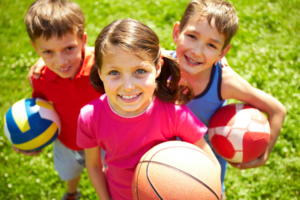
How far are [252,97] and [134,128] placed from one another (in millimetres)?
1405

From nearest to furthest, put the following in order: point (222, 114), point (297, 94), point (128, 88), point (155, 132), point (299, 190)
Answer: point (128, 88)
point (155, 132)
point (222, 114)
point (299, 190)
point (297, 94)

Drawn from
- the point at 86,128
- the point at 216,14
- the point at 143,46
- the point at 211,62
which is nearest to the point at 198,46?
the point at 211,62

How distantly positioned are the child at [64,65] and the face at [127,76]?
0.89 metres

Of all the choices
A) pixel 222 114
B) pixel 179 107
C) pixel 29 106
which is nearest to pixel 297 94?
pixel 222 114

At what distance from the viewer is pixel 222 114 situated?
2.56m

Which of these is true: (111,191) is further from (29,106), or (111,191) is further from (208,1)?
(208,1)

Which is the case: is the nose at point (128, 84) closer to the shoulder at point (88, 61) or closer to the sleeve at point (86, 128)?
the sleeve at point (86, 128)

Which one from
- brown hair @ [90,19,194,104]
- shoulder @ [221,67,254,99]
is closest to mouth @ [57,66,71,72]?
brown hair @ [90,19,194,104]

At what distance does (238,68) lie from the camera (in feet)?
→ 16.3

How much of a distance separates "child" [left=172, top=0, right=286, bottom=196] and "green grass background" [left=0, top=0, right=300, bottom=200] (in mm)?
1285

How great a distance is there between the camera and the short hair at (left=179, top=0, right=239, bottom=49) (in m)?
2.31

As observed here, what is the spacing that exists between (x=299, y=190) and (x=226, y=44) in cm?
259

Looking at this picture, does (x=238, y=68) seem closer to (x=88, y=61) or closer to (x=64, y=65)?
(x=88, y=61)

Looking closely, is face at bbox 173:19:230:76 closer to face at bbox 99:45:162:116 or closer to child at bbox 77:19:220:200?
child at bbox 77:19:220:200
